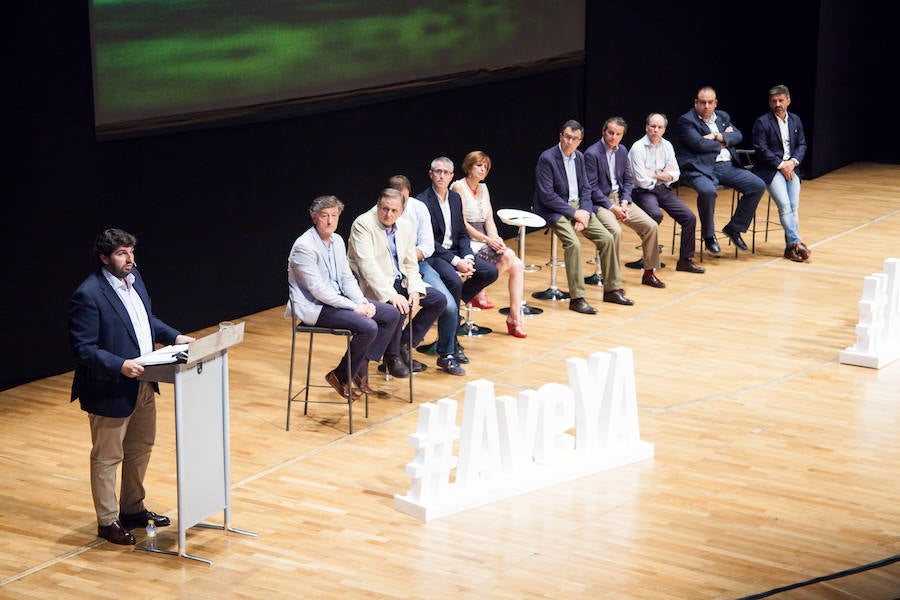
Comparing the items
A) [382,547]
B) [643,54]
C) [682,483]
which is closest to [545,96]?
[643,54]

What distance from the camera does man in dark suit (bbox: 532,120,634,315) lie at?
9133mm

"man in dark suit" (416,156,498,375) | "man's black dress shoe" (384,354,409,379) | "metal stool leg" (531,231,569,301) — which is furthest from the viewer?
"metal stool leg" (531,231,569,301)

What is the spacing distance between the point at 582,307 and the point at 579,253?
375 mm

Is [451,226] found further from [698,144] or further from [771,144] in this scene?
[771,144]

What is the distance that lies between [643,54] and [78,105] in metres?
7.01

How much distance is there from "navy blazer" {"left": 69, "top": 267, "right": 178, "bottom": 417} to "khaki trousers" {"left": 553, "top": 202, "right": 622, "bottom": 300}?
440 centimetres

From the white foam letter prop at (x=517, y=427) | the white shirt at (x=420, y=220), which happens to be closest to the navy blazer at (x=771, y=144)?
the white shirt at (x=420, y=220)

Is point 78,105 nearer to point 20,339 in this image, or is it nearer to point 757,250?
point 20,339

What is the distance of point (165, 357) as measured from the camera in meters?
5.14

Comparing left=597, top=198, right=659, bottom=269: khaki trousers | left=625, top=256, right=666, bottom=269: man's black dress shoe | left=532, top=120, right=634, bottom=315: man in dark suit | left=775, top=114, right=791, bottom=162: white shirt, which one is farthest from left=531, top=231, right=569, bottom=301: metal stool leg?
left=775, top=114, right=791, bottom=162: white shirt

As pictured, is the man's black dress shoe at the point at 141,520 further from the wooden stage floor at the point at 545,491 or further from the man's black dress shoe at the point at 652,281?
the man's black dress shoe at the point at 652,281

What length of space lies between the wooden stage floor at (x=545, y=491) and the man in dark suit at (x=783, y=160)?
1690mm

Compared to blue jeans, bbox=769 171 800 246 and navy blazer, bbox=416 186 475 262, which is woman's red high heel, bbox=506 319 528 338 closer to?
navy blazer, bbox=416 186 475 262

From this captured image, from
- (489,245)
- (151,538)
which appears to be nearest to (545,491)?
(151,538)
